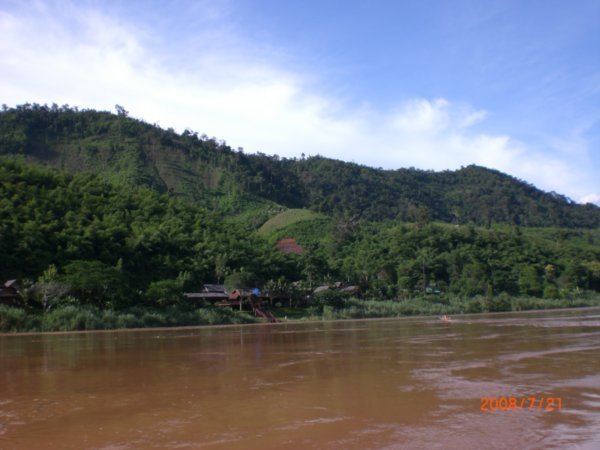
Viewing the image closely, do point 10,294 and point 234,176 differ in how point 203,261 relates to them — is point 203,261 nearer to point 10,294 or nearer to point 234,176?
point 10,294

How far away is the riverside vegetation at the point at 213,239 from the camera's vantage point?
51406mm

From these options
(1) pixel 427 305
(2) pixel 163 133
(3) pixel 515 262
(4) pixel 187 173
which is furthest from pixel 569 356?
(2) pixel 163 133

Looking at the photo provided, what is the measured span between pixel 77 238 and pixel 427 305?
141 feet

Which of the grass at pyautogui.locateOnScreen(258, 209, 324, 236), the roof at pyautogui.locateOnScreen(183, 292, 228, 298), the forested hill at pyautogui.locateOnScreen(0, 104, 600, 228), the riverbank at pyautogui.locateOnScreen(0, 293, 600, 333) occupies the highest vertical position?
A: the forested hill at pyautogui.locateOnScreen(0, 104, 600, 228)

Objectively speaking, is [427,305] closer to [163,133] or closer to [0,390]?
[0,390]

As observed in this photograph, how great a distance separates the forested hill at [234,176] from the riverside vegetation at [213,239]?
0.50m

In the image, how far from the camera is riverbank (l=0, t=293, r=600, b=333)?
1631 inches

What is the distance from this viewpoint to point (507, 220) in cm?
16275

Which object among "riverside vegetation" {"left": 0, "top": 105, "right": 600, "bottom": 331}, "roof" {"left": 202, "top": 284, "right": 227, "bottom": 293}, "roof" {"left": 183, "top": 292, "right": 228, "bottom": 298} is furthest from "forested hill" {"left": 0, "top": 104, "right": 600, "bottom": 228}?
"roof" {"left": 183, "top": 292, "right": 228, "bottom": 298}
